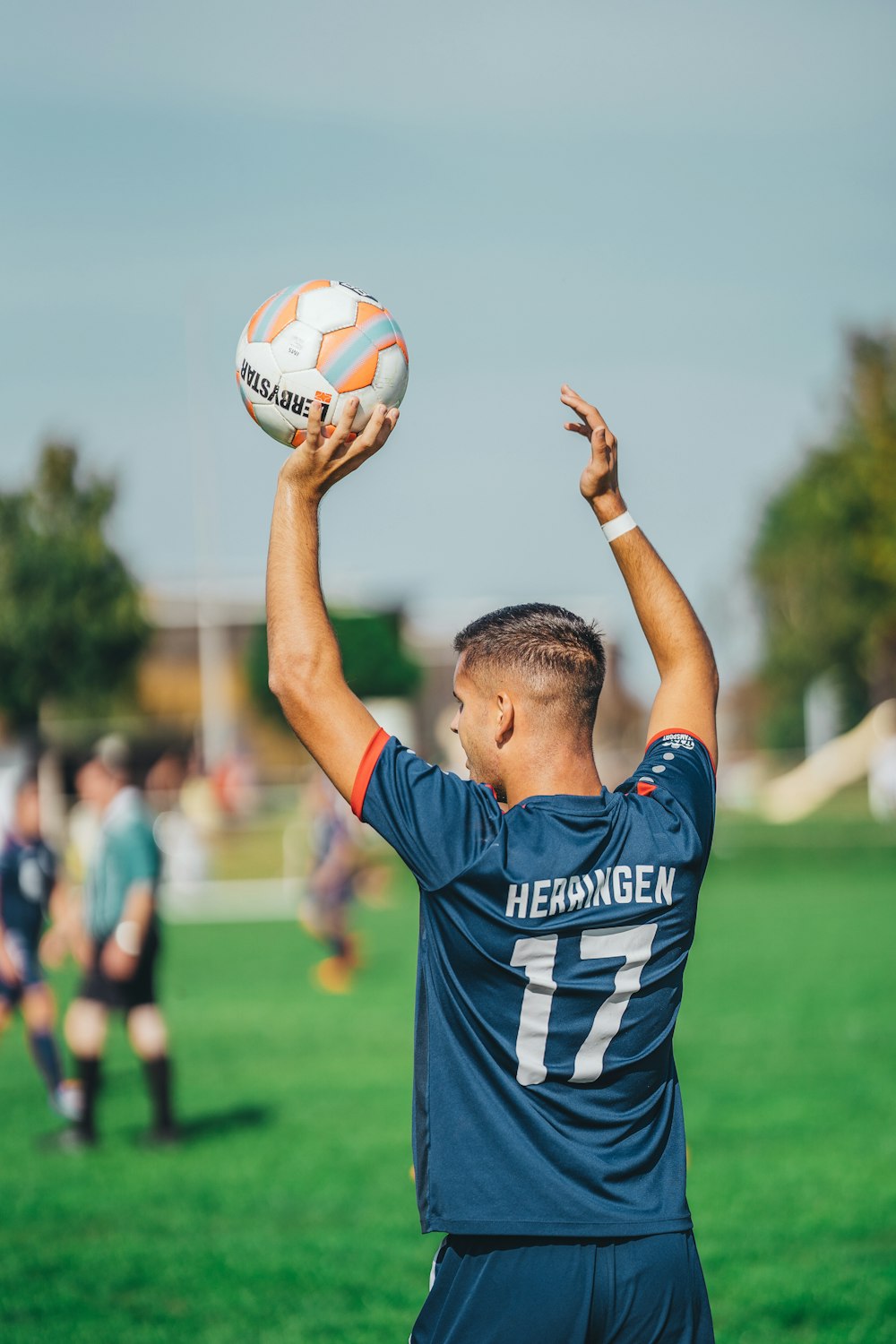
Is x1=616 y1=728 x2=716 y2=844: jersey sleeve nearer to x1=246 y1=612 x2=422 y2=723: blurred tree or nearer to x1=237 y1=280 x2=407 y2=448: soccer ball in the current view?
x1=237 y1=280 x2=407 y2=448: soccer ball

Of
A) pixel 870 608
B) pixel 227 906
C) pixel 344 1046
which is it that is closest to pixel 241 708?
pixel 870 608

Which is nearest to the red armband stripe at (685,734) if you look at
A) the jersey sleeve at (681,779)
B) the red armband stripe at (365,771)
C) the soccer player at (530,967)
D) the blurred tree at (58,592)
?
the jersey sleeve at (681,779)

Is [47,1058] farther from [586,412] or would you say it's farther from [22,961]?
[586,412]

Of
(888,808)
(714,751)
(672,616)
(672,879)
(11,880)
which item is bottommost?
(888,808)

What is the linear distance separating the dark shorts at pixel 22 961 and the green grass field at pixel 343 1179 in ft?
2.86

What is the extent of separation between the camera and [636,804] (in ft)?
10.1

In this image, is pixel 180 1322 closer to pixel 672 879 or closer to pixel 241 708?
pixel 672 879

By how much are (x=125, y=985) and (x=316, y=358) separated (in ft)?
22.5

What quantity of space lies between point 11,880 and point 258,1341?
5418 mm

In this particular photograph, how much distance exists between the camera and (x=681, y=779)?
126 inches

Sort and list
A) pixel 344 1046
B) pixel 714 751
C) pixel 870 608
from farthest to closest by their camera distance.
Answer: pixel 870 608
pixel 344 1046
pixel 714 751

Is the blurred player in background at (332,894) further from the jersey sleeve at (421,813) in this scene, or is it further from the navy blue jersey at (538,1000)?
the jersey sleeve at (421,813)

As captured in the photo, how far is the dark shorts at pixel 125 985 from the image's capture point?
31.5ft

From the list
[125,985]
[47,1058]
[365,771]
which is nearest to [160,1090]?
[125,985]
